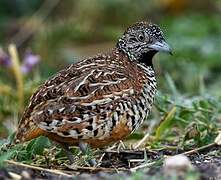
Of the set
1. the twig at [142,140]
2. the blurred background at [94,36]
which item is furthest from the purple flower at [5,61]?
the twig at [142,140]

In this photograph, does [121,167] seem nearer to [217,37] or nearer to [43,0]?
[217,37]

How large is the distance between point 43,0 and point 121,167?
25.8 feet

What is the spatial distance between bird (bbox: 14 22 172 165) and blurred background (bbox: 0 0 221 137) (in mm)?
2265

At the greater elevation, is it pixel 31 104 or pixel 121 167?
pixel 31 104

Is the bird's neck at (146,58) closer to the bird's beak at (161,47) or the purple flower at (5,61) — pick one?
the bird's beak at (161,47)

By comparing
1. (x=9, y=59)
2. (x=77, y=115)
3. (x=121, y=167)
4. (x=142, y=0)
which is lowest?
(x=121, y=167)

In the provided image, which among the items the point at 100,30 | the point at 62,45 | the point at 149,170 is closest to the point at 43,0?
the point at 100,30

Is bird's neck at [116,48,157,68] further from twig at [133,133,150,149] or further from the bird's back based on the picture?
twig at [133,133,150,149]

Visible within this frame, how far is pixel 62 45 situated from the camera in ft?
36.4

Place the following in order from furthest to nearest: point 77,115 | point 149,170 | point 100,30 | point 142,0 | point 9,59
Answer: point 142,0, point 100,30, point 9,59, point 77,115, point 149,170

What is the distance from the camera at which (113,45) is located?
11.9 m

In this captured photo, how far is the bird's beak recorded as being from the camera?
5602 mm

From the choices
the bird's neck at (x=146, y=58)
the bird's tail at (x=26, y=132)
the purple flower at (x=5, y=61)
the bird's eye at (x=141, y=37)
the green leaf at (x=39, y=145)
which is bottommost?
the green leaf at (x=39, y=145)

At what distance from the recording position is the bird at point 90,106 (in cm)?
504
